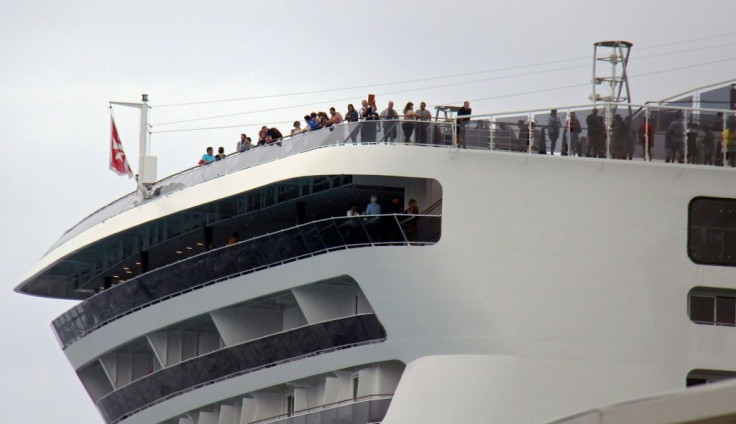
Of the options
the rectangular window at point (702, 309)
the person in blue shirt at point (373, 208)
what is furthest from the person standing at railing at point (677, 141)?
the person in blue shirt at point (373, 208)

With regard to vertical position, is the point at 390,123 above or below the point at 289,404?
above

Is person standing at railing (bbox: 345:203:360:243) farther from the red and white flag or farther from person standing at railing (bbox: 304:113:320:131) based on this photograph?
the red and white flag

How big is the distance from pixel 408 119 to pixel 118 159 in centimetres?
1140

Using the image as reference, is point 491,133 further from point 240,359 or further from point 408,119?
point 240,359

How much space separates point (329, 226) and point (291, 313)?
4.61 metres

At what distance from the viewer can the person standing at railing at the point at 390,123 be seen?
1361 inches

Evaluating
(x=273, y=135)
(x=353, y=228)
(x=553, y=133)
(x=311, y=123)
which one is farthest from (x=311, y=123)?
(x=553, y=133)

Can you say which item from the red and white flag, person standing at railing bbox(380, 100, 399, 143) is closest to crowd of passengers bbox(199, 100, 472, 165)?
person standing at railing bbox(380, 100, 399, 143)

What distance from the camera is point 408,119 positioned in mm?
34750

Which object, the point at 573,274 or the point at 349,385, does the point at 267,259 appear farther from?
the point at 573,274

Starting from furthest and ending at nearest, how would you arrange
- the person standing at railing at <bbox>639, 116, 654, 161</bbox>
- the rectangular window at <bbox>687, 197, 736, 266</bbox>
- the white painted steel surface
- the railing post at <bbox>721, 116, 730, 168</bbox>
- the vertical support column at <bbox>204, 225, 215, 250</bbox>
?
1. the vertical support column at <bbox>204, 225, 215, 250</bbox>
2. the railing post at <bbox>721, 116, 730, 168</bbox>
3. the person standing at railing at <bbox>639, 116, 654, 161</bbox>
4. the rectangular window at <bbox>687, 197, 736, 266</bbox>
5. the white painted steel surface

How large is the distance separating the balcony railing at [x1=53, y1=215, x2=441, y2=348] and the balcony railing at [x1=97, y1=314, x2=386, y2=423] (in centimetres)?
173

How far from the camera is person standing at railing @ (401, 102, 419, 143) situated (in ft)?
113

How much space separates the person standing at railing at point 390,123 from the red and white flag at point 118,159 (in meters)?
10.5
